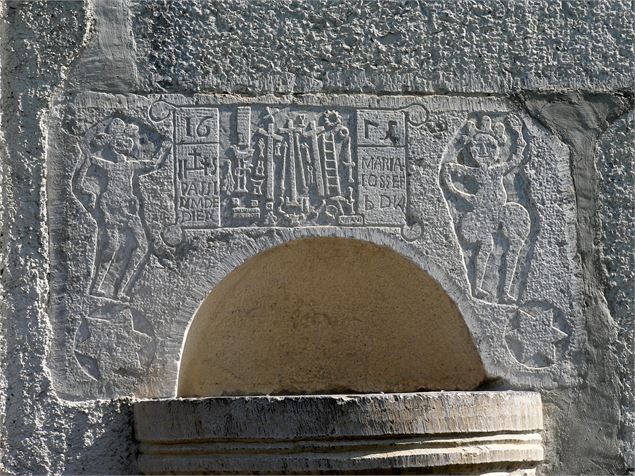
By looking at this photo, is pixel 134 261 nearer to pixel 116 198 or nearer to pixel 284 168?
pixel 116 198

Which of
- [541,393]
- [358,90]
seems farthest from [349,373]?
[358,90]

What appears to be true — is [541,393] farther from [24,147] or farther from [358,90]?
[24,147]

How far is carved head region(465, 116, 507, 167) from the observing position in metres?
4.25

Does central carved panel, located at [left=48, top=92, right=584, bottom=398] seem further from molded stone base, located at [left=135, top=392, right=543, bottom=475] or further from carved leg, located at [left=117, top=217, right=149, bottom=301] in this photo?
molded stone base, located at [left=135, top=392, right=543, bottom=475]

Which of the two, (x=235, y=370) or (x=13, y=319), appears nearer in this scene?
(x=13, y=319)

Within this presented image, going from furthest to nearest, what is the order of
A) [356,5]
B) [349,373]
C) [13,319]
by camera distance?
1. [349,373]
2. [356,5]
3. [13,319]

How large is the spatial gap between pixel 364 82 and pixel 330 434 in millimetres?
1272

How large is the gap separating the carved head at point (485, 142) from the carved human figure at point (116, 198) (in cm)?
105

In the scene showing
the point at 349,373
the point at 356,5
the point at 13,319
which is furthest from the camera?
the point at 349,373

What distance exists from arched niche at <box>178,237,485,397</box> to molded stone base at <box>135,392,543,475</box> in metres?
0.42

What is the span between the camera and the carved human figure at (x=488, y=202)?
13.7ft

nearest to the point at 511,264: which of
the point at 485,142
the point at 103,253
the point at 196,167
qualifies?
the point at 485,142

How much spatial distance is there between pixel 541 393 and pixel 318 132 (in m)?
1.16

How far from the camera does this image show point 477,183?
423 centimetres
